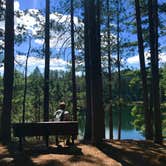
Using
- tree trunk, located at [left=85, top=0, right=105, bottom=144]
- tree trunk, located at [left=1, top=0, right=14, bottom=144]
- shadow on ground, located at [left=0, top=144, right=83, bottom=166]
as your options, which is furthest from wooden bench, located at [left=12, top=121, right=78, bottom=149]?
tree trunk, located at [left=1, top=0, right=14, bottom=144]

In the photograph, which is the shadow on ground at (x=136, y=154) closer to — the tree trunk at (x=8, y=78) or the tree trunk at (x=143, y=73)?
the tree trunk at (x=8, y=78)

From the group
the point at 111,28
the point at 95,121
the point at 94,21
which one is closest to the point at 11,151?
the point at 95,121

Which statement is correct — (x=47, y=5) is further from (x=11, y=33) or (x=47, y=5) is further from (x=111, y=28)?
(x=111, y=28)

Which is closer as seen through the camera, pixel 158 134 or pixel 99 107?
pixel 99 107

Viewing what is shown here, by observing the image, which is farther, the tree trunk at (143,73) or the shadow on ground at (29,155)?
the tree trunk at (143,73)

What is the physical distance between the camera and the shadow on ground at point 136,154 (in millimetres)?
9148

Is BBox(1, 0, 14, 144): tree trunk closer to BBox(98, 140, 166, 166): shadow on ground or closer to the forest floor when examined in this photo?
the forest floor

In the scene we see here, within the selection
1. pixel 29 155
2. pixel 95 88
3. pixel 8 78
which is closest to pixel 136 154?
pixel 95 88

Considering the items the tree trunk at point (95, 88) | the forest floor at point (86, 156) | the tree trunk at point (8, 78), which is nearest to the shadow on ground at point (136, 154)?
the forest floor at point (86, 156)

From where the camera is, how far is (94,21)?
1141 centimetres

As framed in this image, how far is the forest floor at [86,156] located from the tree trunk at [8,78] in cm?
187

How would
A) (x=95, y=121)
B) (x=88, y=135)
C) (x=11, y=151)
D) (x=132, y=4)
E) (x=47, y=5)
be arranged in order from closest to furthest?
(x=11, y=151) → (x=95, y=121) → (x=88, y=135) → (x=47, y=5) → (x=132, y=4)

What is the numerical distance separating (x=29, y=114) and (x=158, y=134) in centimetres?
4782

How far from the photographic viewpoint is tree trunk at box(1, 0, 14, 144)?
12.7 metres
